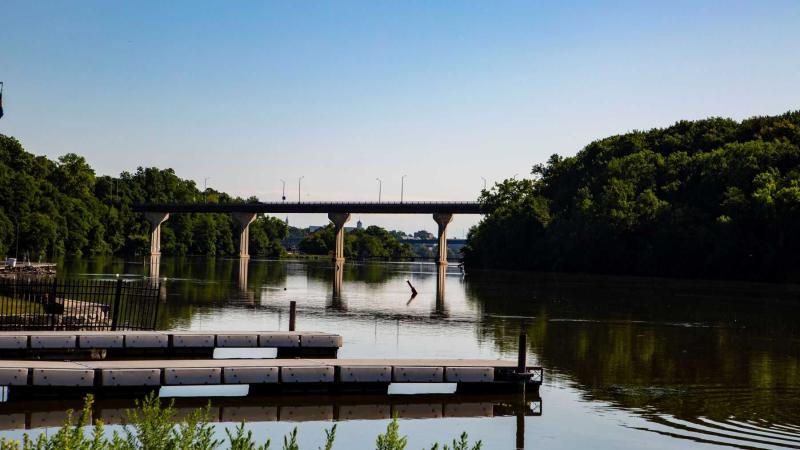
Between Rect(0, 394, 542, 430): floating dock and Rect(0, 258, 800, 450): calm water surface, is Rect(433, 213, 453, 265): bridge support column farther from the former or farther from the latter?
Rect(0, 394, 542, 430): floating dock

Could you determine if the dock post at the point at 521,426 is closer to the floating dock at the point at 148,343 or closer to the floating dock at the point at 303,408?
the floating dock at the point at 303,408

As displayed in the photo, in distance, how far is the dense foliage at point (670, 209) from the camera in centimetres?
11262

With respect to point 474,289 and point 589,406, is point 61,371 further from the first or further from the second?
point 474,289

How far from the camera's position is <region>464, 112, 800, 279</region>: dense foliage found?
Answer: 113 meters

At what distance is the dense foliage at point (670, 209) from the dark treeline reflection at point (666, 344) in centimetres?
2350

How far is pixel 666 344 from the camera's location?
47.0m

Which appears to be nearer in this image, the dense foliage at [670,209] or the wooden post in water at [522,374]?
the wooden post in water at [522,374]

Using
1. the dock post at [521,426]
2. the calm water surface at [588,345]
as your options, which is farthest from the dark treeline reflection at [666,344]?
the dock post at [521,426]

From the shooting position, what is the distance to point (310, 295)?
79.7 metres

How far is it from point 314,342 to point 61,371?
11915 millimetres

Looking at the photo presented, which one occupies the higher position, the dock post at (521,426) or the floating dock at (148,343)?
the floating dock at (148,343)

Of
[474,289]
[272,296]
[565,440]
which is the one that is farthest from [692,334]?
[474,289]

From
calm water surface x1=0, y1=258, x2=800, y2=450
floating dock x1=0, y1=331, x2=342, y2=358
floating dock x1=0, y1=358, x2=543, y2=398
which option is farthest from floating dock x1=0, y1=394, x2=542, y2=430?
floating dock x1=0, y1=331, x2=342, y2=358

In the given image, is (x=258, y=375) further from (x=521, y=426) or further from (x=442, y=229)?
(x=442, y=229)
